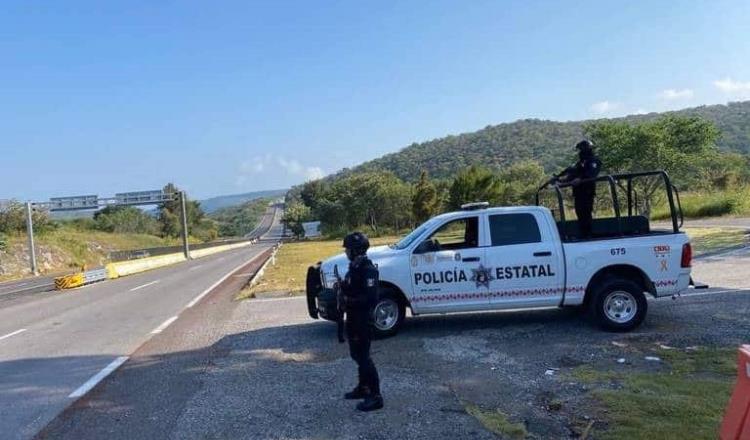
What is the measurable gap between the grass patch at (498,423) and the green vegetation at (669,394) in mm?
667

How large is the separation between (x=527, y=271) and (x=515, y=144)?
413ft

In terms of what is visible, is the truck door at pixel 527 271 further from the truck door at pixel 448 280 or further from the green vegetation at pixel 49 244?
the green vegetation at pixel 49 244

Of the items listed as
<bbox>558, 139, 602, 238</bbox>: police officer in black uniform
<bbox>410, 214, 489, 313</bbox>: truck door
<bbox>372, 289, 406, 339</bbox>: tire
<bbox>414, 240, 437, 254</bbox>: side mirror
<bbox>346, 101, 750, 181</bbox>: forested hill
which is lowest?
<bbox>372, 289, 406, 339</bbox>: tire

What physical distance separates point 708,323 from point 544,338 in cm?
251

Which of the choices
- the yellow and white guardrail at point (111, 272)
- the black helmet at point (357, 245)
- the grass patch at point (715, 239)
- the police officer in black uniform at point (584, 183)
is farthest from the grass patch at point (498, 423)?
the yellow and white guardrail at point (111, 272)

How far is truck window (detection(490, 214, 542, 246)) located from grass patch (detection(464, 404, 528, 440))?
361 cm

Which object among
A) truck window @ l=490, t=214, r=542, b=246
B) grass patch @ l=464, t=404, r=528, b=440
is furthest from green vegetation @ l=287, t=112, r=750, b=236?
grass patch @ l=464, t=404, r=528, b=440

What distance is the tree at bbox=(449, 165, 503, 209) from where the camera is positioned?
204 feet

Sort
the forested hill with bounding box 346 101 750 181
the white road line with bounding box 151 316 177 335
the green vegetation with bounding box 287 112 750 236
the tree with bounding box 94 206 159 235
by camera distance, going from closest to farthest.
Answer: the white road line with bounding box 151 316 177 335 < the green vegetation with bounding box 287 112 750 236 < the forested hill with bounding box 346 101 750 181 < the tree with bounding box 94 206 159 235

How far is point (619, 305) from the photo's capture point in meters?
8.58

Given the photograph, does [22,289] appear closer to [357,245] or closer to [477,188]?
[357,245]

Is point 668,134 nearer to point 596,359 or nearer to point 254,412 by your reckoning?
point 596,359

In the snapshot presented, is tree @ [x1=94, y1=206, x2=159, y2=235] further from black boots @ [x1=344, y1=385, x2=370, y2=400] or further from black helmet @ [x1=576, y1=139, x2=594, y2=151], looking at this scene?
black boots @ [x1=344, y1=385, x2=370, y2=400]

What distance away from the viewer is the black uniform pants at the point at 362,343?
18.9ft
